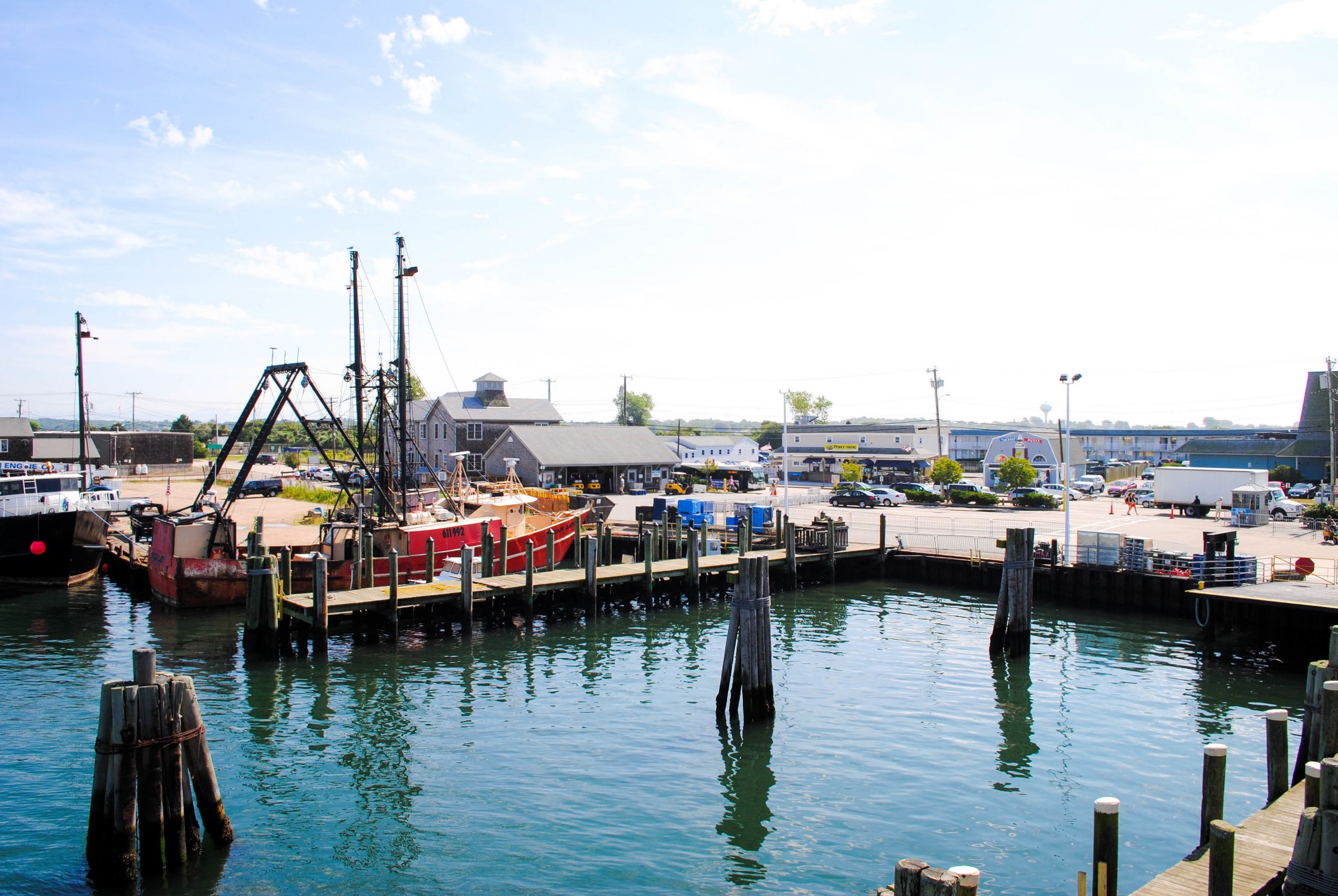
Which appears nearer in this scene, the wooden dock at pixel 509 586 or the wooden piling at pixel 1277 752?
the wooden piling at pixel 1277 752

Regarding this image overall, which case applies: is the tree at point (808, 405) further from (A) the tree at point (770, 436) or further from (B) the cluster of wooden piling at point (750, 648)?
(B) the cluster of wooden piling at point (750, 648)

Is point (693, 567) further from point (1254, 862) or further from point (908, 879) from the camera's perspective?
point (908, 879)

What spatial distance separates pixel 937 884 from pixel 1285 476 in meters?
80.0

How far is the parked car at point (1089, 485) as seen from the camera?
223ft

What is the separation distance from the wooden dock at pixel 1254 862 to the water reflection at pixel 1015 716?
189 inches

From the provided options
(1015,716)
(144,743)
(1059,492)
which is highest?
(1059,492)

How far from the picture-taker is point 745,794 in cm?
1412

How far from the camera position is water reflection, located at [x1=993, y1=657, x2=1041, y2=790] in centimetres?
1538

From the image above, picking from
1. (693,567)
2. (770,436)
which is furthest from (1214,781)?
(770,436)

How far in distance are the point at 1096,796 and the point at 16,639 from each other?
1088 inches

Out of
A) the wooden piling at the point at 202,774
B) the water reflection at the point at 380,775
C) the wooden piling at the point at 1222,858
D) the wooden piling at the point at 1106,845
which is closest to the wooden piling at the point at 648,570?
the water reflection at the point at 380,775

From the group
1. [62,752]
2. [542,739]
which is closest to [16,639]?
[62,752]

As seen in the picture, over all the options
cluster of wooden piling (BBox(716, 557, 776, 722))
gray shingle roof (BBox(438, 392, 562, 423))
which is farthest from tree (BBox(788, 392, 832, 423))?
cluster of wooden piling (BBox(716, 557, 776, 722))

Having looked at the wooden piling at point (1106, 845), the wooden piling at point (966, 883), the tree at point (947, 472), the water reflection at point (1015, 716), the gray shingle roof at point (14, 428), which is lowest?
the water reflection at point (1015, 716)
